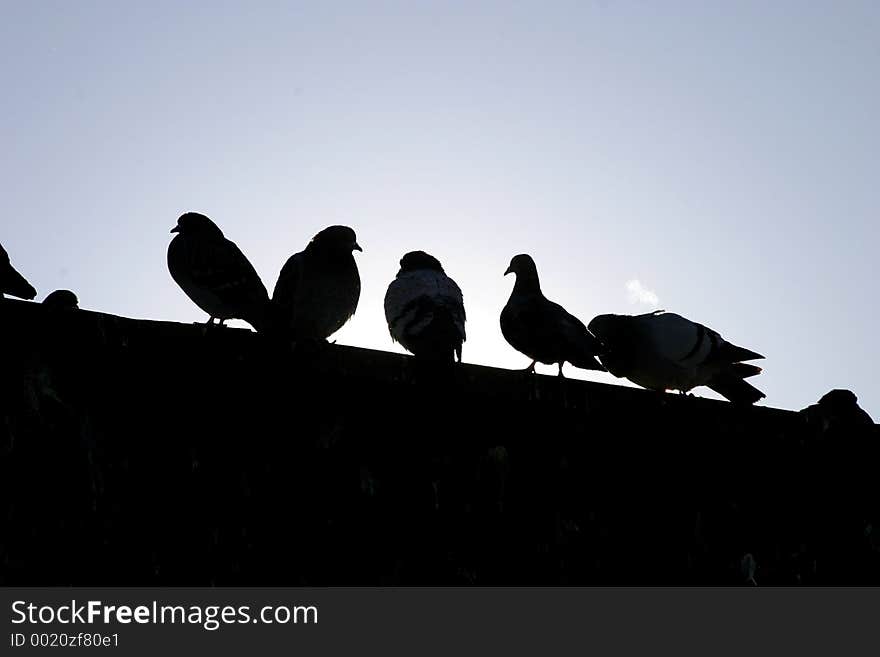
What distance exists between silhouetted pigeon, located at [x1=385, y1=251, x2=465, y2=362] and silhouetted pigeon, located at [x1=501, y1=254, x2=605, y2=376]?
0.64 metres

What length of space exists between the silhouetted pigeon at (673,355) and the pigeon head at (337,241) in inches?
95.4

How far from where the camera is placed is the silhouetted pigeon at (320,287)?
8.83m

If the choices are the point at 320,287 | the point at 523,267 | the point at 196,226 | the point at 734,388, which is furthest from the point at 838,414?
the point at 196,226

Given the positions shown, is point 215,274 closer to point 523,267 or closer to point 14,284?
point 14,284

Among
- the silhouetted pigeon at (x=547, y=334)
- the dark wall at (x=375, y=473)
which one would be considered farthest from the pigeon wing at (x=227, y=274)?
the dark wall at (x=375, y=473)

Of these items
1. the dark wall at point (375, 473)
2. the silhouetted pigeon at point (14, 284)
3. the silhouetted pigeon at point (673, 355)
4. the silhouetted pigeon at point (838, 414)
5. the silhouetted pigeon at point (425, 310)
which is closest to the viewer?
the dark wall at point (375, 473)

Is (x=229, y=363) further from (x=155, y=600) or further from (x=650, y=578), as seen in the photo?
(x=650, y=578)

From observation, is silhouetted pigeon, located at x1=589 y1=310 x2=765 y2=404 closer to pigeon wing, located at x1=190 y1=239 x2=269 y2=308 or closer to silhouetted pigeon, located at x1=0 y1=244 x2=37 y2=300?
pigeon wing, located at x1=190 y1=239 x2=269 y2=308

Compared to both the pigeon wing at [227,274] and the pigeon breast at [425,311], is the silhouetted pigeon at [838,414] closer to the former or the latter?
the pigeon breast at [425,311]

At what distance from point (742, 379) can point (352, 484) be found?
5.42m

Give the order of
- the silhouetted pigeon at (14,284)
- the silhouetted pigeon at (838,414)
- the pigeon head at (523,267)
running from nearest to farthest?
the silhouetted pigeon at (838,414) < the silhouetted pigeon at (14,284) < the pigeon head at (523,267)

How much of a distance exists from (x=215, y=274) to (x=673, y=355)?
3.89m

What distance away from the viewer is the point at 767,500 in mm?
6609

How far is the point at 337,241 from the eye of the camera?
9219mm
